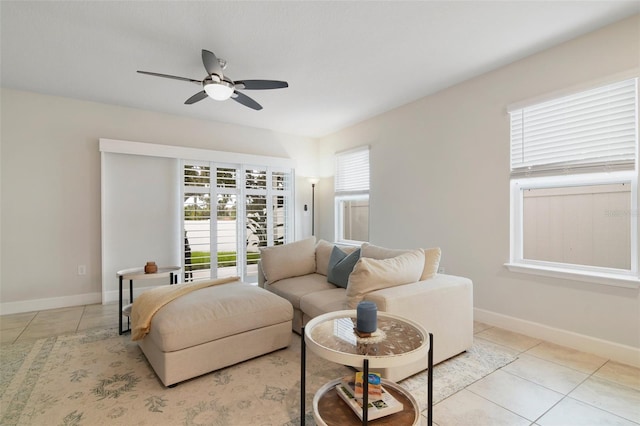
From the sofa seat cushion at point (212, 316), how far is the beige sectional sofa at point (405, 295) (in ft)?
1.28

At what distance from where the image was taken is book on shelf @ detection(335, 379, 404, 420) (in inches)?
60.0

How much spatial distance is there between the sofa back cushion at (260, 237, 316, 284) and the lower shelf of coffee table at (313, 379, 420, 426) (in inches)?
73.2

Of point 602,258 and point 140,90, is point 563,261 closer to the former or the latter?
point 602,258

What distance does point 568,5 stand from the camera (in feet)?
7.43

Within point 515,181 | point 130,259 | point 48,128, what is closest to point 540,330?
point 515,181

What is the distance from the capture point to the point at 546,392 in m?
2.04

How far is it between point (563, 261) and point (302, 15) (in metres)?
3.25

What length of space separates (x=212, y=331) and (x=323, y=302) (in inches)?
36.4

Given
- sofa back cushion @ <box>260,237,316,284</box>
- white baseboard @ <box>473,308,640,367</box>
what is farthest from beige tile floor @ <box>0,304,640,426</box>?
sofa back cushion @ <box>260,237,316,284</box>

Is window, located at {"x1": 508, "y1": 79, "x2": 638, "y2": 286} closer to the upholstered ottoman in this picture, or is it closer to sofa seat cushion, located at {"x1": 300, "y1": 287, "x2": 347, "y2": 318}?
sofa seat cushion, located at {"x1": 300, "y1": 287, "x2": 347, "y2": 318}

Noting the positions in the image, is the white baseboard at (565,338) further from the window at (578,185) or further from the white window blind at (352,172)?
the white window blind at (352,172)

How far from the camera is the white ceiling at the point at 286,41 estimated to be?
2314 millimetres

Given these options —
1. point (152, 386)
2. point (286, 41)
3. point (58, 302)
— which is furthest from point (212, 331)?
point (58, 302)

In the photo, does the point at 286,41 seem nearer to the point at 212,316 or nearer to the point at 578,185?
the point at 212,316
